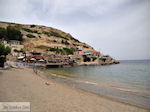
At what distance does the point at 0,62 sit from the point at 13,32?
2387 inches

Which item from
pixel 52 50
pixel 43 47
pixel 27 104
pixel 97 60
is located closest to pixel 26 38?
pixel 43 47

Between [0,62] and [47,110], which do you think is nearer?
[47,110]

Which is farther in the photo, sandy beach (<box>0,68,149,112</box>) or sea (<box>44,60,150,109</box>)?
sea (<box>44,60,150,109</box>)

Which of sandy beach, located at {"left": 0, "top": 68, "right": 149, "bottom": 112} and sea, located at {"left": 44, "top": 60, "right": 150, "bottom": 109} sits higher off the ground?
sandy beach, located at {"left": 0, "top": 68, "right": 149, "bottom": 112}

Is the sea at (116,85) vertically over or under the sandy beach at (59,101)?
under

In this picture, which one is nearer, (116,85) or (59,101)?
(59,101)

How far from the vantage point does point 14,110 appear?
15.1 feet

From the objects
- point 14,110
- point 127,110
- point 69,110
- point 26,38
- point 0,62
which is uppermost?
point 26,38

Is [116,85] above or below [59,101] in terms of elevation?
below

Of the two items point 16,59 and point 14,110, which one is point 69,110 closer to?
point 14,110

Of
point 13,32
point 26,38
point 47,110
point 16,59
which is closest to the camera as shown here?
point 47,110

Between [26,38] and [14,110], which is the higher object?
[26,38]

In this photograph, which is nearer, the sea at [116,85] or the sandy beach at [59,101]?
the sandy beach at [59,101]

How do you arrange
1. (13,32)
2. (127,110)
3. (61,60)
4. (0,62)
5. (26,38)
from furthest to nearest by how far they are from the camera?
(26,38) < (13,32) < (61,60) < (0,62) < (127,110)
